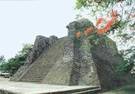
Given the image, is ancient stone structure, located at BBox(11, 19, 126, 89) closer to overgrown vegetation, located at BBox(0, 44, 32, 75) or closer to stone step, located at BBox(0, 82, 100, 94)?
stone step, located at BBox(0, 82, 100, 94)

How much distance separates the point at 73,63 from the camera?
57.1 feet

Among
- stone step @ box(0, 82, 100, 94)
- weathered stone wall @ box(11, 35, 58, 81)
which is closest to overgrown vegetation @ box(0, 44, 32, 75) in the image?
weathered stone wall @ box(11, 35, 58, 81)

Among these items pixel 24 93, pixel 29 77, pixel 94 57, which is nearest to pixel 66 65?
pixel 94 57

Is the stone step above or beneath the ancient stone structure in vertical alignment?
beneath

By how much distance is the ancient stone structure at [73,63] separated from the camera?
16.5 metres

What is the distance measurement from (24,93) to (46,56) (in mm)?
10901

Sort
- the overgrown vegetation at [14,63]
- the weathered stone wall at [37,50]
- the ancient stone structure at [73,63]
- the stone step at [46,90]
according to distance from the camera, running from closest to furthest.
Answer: the stone step at [46,90] → the ancient stone structure at [73,63] → the weathered stone wall at [37,50] → the overgrown vegetation at [14,63]

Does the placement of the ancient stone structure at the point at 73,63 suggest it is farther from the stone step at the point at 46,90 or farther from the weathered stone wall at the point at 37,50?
the stone step at the point at 46,90

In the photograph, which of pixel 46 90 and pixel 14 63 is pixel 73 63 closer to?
pixel 46 90

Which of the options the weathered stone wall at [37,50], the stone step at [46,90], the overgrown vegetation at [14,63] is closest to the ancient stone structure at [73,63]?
the weathered stone wall at [37,50]

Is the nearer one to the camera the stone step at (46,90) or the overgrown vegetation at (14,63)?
the stone step at (46,90)

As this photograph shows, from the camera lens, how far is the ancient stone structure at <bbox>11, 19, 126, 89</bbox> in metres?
16.5

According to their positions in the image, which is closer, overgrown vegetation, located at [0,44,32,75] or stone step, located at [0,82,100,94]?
stone step, located at [0,82,100,94]

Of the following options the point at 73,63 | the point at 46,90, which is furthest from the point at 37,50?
the point at 46,90
